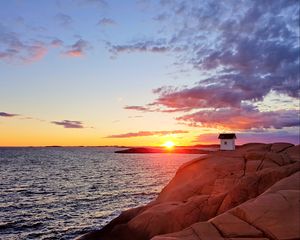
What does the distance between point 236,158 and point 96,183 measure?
4593 centimetres

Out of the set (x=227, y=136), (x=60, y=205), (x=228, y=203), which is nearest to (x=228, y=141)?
(x=227, y=136)

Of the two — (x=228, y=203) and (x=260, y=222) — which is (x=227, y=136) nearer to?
(x=228, y=203)

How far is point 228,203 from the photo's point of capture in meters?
23.8

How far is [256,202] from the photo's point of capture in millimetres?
17766

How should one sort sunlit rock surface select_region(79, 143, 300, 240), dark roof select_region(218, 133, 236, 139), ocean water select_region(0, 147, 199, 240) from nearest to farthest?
sunlit rock surface select_region(79, 143, 300, 240), ocean water select_region(0, 147, 199, 240), dark roof select_region(218, 133, 236, 139)

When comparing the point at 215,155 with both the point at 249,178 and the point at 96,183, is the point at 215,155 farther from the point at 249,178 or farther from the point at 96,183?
the point at 96,183

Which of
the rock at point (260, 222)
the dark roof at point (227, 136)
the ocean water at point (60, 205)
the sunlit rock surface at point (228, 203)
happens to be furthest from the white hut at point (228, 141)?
the rock at point (260, 222)

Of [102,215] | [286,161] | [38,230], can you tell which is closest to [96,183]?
[102,215]

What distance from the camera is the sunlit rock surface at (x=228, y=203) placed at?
639 inches

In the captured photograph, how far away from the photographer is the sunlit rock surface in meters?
16.2

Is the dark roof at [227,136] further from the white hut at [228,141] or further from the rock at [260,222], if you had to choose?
the rock at [260,222]

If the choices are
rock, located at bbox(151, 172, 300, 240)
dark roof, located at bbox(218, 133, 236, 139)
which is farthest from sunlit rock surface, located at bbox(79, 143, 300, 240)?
dark roof, located at bbox(218, 133, 236, 139)

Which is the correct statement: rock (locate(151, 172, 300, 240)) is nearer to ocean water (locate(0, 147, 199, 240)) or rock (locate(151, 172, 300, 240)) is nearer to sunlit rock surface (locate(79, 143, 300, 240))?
sunlit rock surface (locate(79, 143, 300, 240))

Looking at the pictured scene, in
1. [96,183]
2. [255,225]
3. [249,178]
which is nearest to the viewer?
[255,225]
